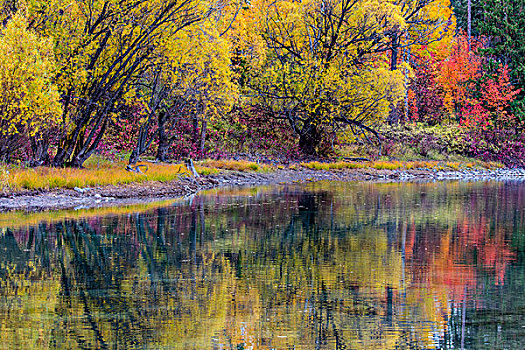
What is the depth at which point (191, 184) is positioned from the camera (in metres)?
29.1

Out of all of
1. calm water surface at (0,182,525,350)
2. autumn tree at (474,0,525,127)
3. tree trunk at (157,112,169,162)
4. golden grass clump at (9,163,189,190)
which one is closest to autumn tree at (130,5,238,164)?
tree trunk at (157,112,169,162)

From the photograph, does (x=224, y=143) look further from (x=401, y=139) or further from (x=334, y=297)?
(x=334, y=297)

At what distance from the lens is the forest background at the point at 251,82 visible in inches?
943

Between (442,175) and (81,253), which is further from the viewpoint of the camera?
(442,175)

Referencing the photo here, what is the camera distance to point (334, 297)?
973 cm

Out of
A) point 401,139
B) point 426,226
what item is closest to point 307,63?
point 401,139

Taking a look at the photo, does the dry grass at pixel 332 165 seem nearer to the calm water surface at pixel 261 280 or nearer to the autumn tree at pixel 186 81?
the autumn tree at pixel 186 81

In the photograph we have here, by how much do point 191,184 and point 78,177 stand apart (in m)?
6.62

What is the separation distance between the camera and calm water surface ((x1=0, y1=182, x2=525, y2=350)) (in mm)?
7855

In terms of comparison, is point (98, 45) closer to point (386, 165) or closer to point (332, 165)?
point (332, 165)

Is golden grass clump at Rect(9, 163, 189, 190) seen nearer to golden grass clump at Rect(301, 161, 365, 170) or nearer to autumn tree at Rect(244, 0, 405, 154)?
golden grass clump at Rect(301, 161, 365, 170)

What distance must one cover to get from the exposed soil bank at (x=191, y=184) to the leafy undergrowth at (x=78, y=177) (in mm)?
281

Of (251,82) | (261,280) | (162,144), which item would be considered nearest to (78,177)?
(162,144)

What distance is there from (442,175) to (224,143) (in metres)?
12.8
